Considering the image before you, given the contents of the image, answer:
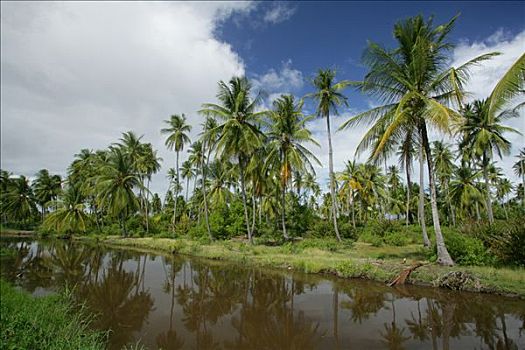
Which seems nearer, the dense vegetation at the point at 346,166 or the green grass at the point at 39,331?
the green grass at the point at 39,331

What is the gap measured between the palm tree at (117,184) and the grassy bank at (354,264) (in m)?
8.89

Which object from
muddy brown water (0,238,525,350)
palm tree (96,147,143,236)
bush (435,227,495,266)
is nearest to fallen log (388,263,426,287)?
muddy brown water (0,238,525,350)

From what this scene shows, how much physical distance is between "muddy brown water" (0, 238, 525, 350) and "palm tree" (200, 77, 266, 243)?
978cm

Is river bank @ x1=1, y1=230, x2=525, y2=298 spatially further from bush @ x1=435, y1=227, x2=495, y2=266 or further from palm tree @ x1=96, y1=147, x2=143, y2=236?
palm tree @ x1=96, y1=147, x2=143, y2=236

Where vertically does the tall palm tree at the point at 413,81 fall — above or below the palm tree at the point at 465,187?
above

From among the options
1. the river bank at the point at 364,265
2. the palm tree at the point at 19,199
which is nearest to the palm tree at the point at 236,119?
the river bank at the point at 364,265

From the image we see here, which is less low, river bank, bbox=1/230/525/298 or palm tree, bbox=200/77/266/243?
palm tree, bbox=200/77/266/243

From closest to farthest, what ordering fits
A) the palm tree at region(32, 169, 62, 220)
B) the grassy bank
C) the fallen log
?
1. the grassy bank
2. the fallen log
3. the palm tree at region(32, 169, 62, 220)

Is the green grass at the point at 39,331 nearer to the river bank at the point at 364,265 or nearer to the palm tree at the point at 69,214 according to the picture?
the river bank at the point at 364,265

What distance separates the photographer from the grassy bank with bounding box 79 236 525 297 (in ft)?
32.5

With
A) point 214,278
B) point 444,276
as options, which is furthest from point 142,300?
point 444,276

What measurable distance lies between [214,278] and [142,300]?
3990 millimetres

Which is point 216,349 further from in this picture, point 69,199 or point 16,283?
point 69,199

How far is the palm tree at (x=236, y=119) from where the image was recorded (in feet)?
69.2
